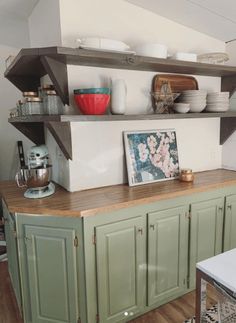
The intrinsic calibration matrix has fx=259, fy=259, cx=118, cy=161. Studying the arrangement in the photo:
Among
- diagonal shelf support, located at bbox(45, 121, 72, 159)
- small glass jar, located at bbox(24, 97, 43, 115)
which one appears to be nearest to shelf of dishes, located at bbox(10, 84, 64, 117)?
small glass jar, located at bbox(24, 97, 43, 115)

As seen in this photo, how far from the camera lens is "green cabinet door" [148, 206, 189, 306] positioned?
71.7 inches

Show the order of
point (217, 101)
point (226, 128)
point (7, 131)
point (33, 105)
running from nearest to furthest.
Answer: point (33, 105)
point (217, 101)
point (226, 128)
point (7, 131)

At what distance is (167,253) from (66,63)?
1.52 m

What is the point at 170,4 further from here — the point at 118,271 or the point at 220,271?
the point at 118,271

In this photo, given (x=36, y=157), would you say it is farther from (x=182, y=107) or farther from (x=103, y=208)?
(x=182, y=107)

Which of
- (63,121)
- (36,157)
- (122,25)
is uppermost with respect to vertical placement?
(122,25)

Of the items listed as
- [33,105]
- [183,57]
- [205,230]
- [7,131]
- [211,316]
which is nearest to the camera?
[33,105]

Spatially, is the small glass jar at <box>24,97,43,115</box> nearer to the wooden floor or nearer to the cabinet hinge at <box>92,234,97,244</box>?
the cabinet hinge at <box>92,234,97,244</box>

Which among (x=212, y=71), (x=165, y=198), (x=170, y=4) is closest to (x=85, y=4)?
(x=170, y=4)

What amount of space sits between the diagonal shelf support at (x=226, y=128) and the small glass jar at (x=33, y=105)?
69.2 inches

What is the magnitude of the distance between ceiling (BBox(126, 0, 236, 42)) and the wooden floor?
2201mm

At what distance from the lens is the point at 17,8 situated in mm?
2156

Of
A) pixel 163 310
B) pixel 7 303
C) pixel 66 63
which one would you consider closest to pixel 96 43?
pixel 66 63

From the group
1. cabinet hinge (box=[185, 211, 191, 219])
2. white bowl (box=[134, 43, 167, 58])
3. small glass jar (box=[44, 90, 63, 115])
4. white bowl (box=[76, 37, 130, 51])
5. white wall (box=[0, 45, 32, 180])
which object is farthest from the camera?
white wall (box=[0, 45, 32, 180])
